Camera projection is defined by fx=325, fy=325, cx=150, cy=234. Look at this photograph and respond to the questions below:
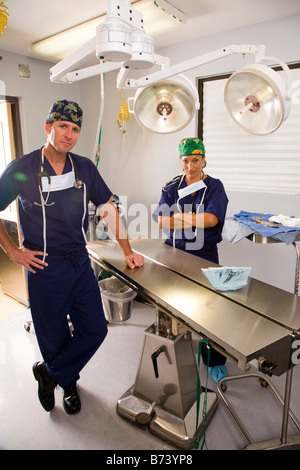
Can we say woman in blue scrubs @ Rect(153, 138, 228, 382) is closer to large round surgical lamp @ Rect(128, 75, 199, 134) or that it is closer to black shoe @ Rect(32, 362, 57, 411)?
large round surgical lamp @ Rect(128, 75, 199, 134)

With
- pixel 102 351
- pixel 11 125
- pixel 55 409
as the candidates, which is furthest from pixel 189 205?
pixel 11 125

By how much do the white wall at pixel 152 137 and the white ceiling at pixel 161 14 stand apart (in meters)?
0.13

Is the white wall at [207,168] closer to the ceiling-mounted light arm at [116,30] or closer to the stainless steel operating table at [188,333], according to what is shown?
the stainless steel operating table at [188,333]

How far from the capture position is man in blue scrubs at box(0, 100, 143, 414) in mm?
1702

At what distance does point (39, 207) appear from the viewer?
66.5 inches

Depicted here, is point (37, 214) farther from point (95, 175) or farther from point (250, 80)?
point (250, 80)

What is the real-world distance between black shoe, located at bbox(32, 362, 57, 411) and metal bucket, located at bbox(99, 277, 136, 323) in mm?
868

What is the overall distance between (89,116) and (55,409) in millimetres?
3054

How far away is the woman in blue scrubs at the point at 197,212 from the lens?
2.12m

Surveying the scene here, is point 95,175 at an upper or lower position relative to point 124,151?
lower

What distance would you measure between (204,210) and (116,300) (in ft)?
3.57

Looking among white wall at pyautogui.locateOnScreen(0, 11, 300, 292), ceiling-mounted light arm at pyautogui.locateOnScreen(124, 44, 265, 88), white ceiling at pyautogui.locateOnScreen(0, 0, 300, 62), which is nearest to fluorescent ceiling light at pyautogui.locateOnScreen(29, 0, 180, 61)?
white ceiling at pyautogui.locateOnScreen(0, 0, 300, 62)

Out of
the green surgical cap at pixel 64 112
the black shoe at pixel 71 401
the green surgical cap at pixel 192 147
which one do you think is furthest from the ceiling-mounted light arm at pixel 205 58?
the black shoe at pixel 71 401

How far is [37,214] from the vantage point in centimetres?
171
